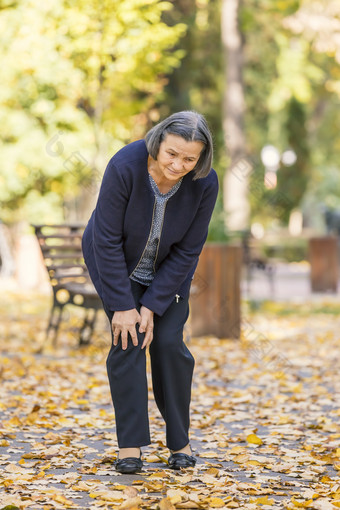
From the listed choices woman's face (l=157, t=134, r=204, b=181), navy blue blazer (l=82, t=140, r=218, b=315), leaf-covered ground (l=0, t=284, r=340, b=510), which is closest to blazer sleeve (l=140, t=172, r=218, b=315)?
navy blue blazer (l=82, t=140, r=218, b=315)

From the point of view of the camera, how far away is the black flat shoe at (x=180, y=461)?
12.8ft

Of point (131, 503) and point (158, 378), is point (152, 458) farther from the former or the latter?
point (131, 503)

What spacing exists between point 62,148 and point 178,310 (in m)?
11.9

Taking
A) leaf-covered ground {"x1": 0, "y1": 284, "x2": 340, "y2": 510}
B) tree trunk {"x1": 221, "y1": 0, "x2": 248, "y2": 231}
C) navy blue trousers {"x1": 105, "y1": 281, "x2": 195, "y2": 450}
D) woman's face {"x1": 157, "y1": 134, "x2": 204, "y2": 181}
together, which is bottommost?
leaf-covered ground {"x1": 0, "y1": 284, "x2": 340, "y2": 510}

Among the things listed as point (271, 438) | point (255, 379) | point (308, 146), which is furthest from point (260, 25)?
point (271, 438)

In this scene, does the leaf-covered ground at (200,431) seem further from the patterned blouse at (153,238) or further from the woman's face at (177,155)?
the woman's face at (177,155)

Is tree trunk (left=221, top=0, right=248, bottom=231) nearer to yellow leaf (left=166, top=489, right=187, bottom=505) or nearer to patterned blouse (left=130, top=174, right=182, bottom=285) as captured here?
patterned blouse (left=130, top=174, right=182, bottom=285)

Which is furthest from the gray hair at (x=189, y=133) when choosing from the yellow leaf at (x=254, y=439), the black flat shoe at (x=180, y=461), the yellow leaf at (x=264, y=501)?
the yellow leaf at (x=254, y=439)

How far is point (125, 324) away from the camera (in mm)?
3777

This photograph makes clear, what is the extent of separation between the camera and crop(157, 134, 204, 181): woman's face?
3617 millimetres

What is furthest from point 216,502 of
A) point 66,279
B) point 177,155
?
point 66,279

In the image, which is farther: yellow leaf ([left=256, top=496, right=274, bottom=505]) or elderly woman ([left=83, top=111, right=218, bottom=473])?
elderly woman ([left=83, top=111, right=218, bottom=473])

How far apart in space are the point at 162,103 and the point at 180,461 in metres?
16.6

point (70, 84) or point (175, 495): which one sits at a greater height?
point (70, 84)
